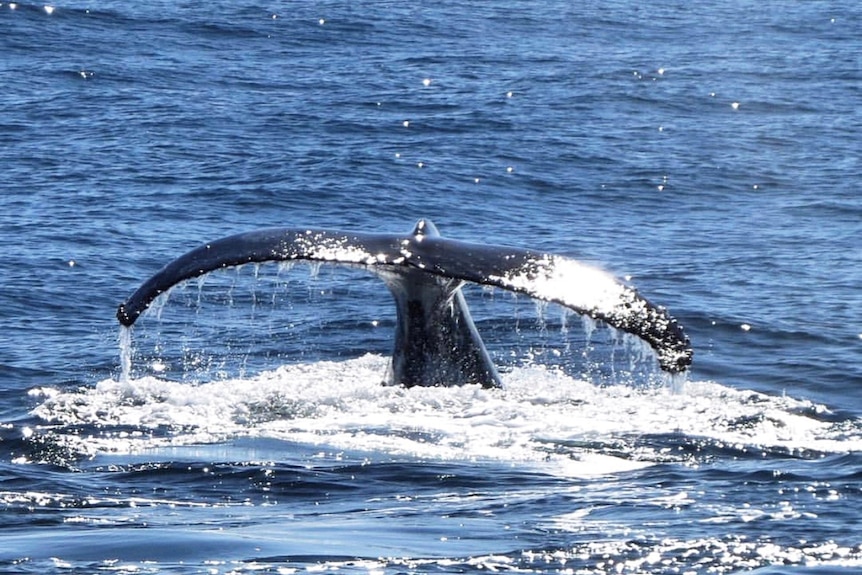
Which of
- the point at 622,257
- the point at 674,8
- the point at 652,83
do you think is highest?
the point at 674,8

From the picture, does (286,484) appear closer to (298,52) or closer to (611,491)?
(611,491)

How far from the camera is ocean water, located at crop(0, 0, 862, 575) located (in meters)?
7.59

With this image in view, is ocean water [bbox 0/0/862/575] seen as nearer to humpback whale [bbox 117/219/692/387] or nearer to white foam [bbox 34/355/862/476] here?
white foam [bbox 34/355/862/476]

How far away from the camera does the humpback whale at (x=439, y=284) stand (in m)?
8.56

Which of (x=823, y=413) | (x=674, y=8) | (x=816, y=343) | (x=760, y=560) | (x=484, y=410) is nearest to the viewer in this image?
(x=760, y=560)

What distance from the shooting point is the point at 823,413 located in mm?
10945

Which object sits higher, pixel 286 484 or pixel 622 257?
pixel 622 257

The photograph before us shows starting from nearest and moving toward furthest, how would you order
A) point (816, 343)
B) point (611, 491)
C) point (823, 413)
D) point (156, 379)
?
point (611, 491), point (823, 413), point (156, 379), point (816, 343)

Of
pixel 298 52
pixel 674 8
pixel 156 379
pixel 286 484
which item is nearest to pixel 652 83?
pixel 298 52

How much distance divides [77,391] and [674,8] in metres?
36.2

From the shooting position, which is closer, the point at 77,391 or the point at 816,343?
the point at 77,391

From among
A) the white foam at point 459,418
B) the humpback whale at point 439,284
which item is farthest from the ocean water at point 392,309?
the humpback whale at point 439,284

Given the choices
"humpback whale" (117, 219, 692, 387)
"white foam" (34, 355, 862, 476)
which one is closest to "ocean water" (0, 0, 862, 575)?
"white foam" (34, 355, 862, 476)

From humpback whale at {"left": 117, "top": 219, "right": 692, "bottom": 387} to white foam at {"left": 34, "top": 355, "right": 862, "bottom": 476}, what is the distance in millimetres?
239
